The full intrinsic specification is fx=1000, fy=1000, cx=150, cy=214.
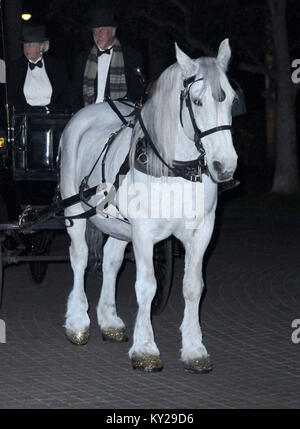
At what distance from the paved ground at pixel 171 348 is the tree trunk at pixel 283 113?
1074 cm

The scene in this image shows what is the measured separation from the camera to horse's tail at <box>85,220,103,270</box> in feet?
29.0

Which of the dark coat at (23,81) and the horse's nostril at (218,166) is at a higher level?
the dark coat at (23,81)

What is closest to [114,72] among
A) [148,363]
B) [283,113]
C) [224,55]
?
[224,55]

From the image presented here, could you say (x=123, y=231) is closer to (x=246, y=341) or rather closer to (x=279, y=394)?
(x=246, y=341)

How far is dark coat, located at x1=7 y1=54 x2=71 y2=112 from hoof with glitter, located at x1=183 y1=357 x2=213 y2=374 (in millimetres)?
3479

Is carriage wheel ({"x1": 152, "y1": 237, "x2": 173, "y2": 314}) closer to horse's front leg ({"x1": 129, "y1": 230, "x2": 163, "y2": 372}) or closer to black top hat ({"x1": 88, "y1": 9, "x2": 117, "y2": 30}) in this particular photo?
horse's front leg ({"x1": 129, "y1": 230, "x2": 163, "y2": 372})

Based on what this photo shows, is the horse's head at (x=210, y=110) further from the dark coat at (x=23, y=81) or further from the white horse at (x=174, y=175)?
the dark coat at (x=23, y=81)

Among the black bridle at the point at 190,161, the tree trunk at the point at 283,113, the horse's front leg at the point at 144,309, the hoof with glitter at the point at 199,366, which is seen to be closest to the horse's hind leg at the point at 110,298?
the horse's front leg at the point at 144,309

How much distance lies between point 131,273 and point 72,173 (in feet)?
10.6

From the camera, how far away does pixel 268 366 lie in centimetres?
731

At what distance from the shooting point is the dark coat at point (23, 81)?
9.74 m

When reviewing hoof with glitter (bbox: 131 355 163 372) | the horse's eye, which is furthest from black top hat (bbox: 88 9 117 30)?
hoof with glitter (bbox: 131 355 163 372)

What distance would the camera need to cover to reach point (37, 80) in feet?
32.2

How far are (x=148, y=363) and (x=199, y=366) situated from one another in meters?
→ 0.37
